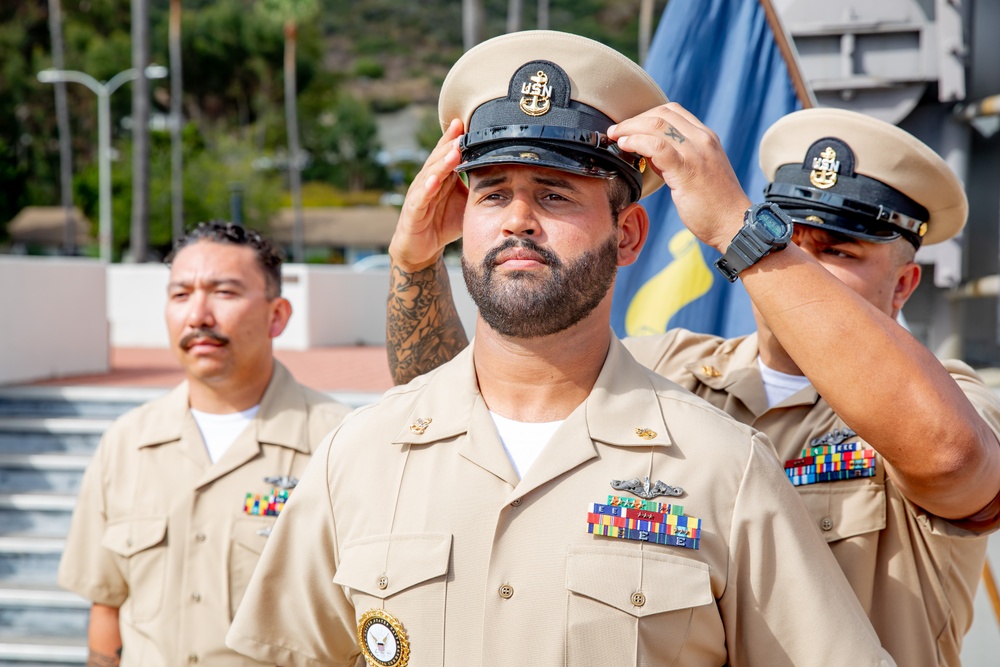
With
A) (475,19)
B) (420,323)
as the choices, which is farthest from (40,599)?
(475,19)

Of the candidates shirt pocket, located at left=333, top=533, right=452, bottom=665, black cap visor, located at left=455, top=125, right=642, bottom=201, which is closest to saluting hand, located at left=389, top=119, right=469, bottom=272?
black cap visor, located at left=455, top=125, right=642, bottom=201

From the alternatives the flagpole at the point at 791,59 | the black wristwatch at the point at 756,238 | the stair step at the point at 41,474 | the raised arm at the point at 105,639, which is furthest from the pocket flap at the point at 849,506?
the stair step at the point at 41,474

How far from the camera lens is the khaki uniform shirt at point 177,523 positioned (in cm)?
315

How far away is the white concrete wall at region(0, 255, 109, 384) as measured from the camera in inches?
344

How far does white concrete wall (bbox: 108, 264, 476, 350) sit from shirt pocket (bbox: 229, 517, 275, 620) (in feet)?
33.9

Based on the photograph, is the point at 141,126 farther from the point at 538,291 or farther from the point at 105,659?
the point at 538,291

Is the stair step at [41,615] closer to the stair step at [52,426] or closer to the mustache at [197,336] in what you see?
the stair step at [52,426]

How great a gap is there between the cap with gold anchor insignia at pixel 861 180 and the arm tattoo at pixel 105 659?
8.01 feet

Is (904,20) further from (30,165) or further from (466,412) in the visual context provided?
(30,165)

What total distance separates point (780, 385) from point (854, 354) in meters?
0.77

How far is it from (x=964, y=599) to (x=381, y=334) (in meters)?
13.4

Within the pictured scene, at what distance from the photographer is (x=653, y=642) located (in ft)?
5.95

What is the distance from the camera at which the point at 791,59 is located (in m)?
A: 3.68

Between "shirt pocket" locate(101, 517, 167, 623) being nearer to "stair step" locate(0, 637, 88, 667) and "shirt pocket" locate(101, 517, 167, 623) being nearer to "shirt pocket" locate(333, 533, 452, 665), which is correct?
"shirt pocket" locate(333, 533, 452, 665)
